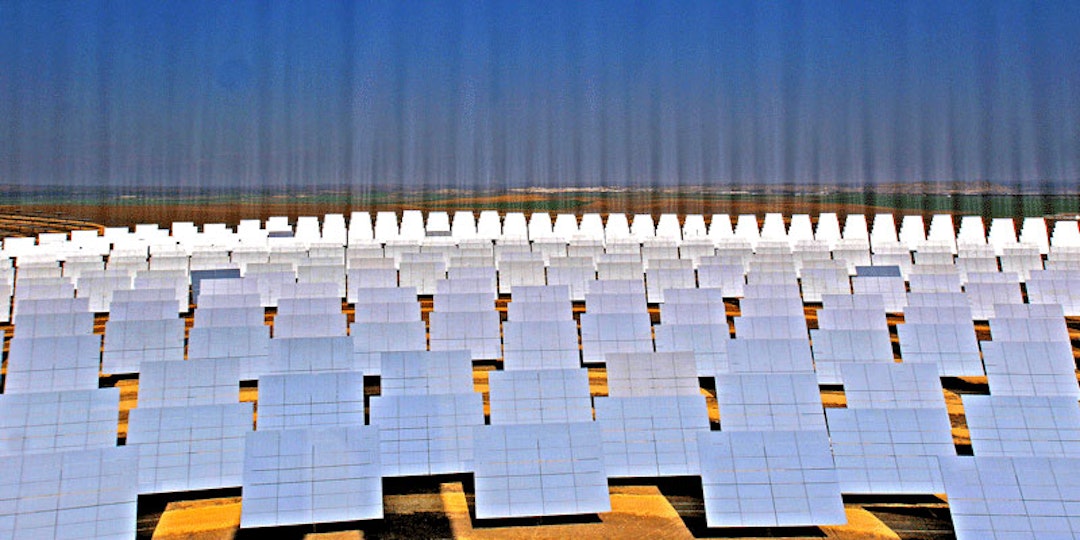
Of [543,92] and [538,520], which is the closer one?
[538,520]

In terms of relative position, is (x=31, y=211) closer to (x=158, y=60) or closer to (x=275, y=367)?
(x=158, y=60)

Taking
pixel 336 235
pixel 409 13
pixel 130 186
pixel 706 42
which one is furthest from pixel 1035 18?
pixel 130 186

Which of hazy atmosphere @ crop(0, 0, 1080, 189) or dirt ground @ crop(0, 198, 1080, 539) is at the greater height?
hazy atmosphere @ crop(0, 0, 1080, 189)

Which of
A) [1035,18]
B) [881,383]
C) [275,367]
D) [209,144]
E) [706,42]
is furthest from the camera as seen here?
[209,144]

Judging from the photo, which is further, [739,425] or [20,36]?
[20,36]

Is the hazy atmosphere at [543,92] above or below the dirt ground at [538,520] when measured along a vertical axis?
above

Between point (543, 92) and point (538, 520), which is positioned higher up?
point (543, 92)

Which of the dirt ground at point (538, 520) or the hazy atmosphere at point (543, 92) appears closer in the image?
the dirt ground at point (538, 520)

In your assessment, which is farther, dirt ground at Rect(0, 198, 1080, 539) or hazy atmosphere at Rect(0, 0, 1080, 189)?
hazy atmosphere at Rect(0, 0, 1080, 189)
